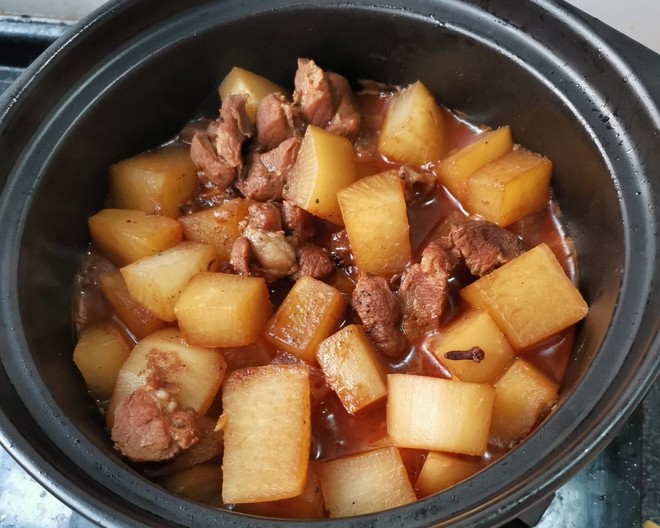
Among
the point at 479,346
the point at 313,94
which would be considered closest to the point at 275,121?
the point at 313,94

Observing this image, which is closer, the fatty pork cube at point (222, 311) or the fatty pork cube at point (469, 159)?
the fatty pork cube at point (222, 311)

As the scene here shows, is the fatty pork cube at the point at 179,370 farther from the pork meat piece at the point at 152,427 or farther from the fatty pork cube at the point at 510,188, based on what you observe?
the fatty pork cube at the point at 510,188

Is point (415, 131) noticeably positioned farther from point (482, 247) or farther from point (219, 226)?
point (219, 226)

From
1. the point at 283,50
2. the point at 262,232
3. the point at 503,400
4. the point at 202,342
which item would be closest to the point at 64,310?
the point at 202,342

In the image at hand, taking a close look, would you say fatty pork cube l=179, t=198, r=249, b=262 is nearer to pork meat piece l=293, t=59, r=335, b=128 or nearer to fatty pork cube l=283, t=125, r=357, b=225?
fatty pork cube l=283, t=125, r=357, b=225

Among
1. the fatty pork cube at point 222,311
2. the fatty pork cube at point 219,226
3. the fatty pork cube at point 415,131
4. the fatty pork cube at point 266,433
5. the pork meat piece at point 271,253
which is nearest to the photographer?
the fatty pork cube at point 266,433

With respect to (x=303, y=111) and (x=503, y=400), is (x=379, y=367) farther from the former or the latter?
(x=303, y=111)

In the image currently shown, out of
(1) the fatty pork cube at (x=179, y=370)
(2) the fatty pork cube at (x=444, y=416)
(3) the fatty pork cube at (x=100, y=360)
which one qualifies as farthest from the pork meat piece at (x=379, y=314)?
(3) the fatty pork cube at (x=100, y=360)
